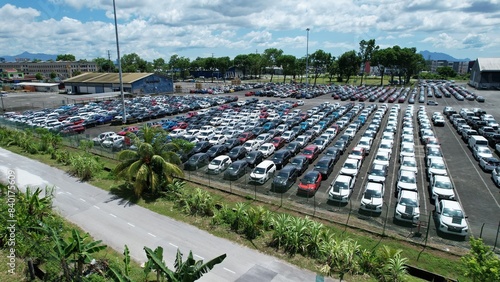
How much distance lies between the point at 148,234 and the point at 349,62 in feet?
401

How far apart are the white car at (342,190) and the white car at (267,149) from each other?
30.9 ft

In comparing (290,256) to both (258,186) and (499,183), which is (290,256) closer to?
(258,186)

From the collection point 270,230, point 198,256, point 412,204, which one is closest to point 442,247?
point 412,204

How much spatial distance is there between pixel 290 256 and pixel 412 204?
328 inches

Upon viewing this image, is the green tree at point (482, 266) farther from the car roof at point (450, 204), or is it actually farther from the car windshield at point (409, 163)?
the car windshield at point (409, 163)

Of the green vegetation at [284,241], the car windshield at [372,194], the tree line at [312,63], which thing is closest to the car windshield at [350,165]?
the car windshield at [372,194]

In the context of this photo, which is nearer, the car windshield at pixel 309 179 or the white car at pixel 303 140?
the car windshield at pixel 309 179

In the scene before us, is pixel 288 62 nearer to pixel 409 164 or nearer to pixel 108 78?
pixel 108 78

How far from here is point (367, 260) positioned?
45.1 feet

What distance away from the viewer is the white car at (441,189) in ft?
65.4

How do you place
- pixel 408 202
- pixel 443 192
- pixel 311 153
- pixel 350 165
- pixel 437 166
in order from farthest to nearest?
pixel 311 153
pixel 350 165
pixel 437 166
pixel 443 192
pixel 408 202

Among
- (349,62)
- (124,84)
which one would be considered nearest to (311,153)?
(124,84)

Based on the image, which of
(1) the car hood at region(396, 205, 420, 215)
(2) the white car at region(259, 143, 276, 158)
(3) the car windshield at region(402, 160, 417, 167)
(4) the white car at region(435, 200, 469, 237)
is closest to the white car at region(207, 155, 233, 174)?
(2) the white car at region(259, 143, 276, 158)

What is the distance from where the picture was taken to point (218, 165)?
26.4 meters
